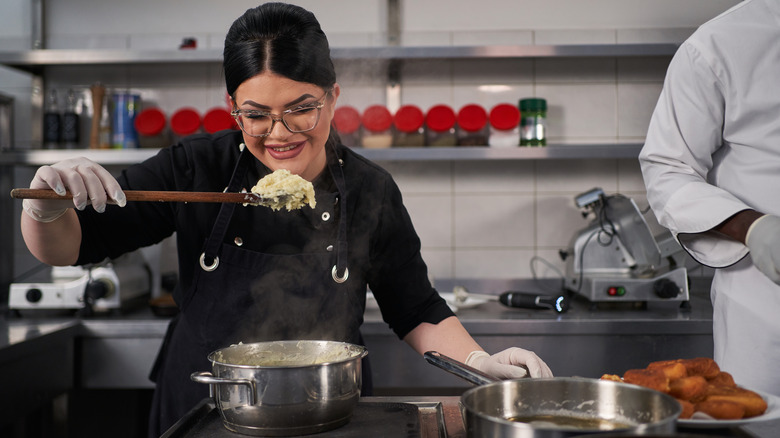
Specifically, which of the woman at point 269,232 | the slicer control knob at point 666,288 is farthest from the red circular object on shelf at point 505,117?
the woman at point 269,232

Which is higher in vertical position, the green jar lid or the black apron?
the green jar lid

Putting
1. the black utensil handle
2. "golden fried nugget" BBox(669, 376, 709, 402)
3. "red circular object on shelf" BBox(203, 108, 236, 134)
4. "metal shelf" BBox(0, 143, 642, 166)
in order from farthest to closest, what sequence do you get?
"red circular object on shelf" BBox(203, 108, 236, 134)
"metal shelf" BBox(0, 143, 642, 166)
the black utensil handle
"golden fried nugget" BBox(669, 376, 709, 402)

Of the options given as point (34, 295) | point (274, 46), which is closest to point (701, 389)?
point (274, 46)

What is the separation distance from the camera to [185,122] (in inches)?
123

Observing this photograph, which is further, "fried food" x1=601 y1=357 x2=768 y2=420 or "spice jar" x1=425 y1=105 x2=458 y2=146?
"spice jar" x1=425 y1=105 x2=458 y2=146

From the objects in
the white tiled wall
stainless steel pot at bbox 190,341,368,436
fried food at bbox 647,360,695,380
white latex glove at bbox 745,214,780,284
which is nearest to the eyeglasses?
stainless steel pot at bbox 190,341,368,436

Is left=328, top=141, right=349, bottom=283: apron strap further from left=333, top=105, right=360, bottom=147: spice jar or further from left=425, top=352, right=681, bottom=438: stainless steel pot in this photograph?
left=333, top=105, right=360, bottom=147: spice jar

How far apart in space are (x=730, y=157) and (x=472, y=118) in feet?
4.55

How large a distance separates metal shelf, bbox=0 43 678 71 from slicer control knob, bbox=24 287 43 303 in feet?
3.57

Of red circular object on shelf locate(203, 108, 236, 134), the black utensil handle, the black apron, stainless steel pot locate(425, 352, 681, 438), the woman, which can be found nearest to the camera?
stainless steel pot locate(425, 352, 681, 438)

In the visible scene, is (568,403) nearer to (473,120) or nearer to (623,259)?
(623,259)

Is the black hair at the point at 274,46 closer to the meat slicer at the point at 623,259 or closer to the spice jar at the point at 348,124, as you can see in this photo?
the spice jar at the point at 348,124

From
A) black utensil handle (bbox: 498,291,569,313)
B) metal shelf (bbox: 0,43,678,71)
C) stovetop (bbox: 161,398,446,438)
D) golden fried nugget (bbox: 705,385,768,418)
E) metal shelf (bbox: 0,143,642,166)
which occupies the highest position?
metal shelf (bbox: 0,43,678,71)

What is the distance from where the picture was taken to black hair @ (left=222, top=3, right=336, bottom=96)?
148 cm
